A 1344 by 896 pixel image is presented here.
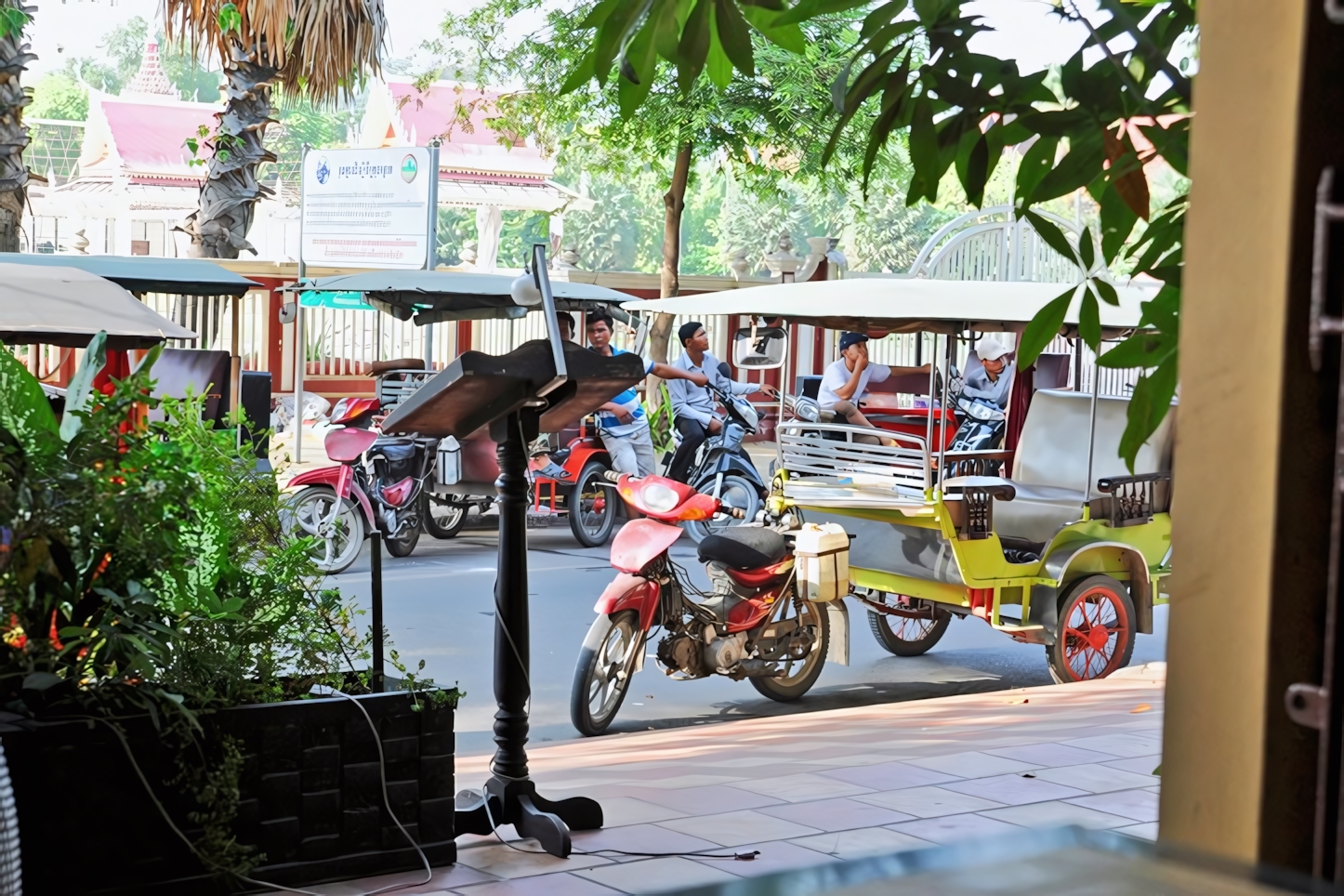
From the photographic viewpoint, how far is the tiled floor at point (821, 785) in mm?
4141

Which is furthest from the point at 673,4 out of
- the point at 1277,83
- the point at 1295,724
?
the point at 1295,724

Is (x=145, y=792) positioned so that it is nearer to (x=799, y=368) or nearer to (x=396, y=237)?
(x=396, y=237)

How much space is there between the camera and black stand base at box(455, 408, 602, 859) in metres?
4.39

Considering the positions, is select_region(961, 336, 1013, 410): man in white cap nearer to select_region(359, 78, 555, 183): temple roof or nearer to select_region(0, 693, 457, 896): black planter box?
select_region(0, 693, 457, 896): black planter box

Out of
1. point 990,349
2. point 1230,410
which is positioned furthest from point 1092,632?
point 1230,410

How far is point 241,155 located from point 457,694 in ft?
42.5

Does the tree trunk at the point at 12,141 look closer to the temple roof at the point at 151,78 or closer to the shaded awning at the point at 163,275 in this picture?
the shaded awning at the point at 163,275

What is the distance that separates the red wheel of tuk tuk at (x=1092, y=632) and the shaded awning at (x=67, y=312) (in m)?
4.49

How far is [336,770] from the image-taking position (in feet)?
12.6

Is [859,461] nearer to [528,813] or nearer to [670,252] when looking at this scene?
[528,813]

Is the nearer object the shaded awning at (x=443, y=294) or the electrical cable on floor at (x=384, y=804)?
the electrical cable on floor at (x=384, y=804)

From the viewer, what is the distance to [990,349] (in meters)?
13.7

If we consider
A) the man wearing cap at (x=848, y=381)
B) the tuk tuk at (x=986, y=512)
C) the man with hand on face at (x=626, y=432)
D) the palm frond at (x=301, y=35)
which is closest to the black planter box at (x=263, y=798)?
the tuk tuk at (x=986, y=512)

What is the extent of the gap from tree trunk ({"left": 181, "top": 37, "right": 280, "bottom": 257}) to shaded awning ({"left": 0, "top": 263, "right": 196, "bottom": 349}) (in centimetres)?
840
